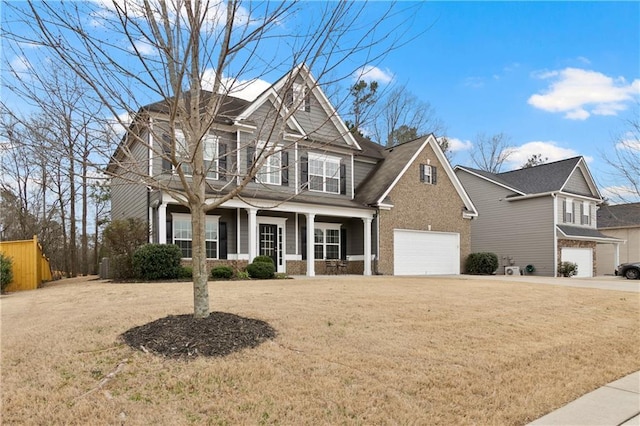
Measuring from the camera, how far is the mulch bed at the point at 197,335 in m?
4.87

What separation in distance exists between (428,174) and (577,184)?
41.0 feet

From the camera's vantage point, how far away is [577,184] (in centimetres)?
2736

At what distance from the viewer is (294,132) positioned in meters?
16.1

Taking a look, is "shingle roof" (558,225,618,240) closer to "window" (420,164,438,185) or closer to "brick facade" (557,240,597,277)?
"brick facade" (557,240,597,277)

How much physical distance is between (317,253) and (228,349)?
1485 centimetres

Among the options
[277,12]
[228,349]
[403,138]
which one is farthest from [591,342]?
[403,138]

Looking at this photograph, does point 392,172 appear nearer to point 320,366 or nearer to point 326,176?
point 326,176

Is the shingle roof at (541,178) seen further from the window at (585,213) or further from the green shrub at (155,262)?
the green shrub at (155,262)

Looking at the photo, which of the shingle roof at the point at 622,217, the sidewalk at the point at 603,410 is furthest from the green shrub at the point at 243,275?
the shingle roof at the point at 622,217

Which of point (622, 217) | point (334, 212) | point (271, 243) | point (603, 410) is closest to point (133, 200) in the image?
point (271, 243)

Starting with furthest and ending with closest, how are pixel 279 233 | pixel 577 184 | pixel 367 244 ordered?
pixel 577 184 < pixel 367 244 < pixel 279 233

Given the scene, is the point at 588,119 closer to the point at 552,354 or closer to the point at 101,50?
the point at 552,354

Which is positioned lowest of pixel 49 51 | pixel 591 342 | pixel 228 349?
pixel 591 342

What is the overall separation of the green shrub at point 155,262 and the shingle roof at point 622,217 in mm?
29940
